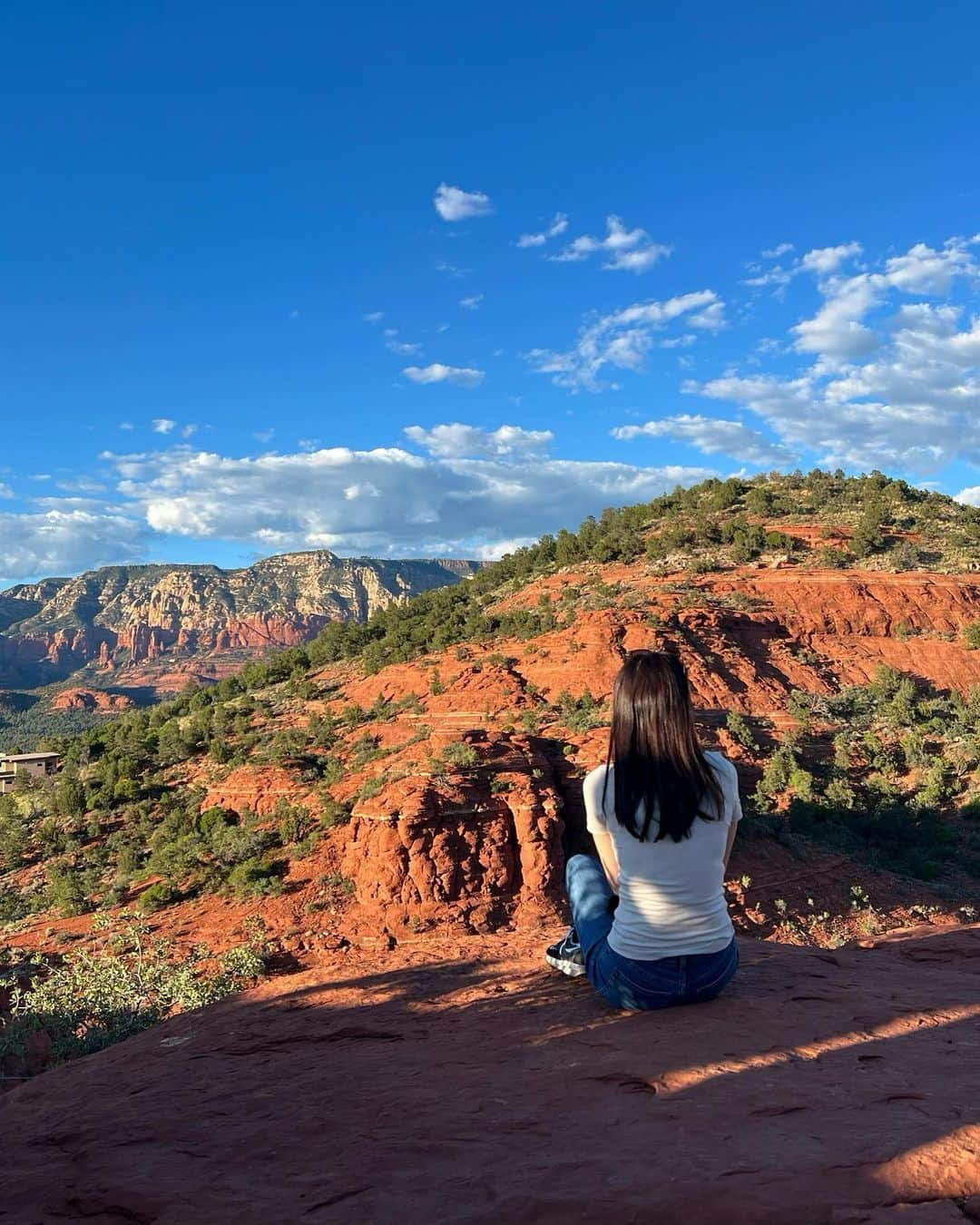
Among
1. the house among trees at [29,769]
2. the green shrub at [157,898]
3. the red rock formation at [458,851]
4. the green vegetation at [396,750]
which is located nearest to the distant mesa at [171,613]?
the house among trees at [29,769]

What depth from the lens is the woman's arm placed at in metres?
3.58

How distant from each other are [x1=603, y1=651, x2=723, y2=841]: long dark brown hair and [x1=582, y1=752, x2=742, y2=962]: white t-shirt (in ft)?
0.19

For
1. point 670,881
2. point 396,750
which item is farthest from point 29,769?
point 670,881

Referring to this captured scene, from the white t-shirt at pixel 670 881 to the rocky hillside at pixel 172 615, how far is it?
99171 mm

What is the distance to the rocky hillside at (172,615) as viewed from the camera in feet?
364

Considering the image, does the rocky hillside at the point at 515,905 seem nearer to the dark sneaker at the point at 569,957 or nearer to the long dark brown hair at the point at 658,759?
the dark sneaker at the point at 569,957

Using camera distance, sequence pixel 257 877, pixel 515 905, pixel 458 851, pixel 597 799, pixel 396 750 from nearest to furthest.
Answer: pixel 597 799
pixel 515 905
pixel 458 851
pixel 257 877
pixel 396 750

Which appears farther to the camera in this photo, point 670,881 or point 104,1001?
point 104,1001

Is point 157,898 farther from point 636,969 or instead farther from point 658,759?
point 658,759

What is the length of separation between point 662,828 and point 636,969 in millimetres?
788

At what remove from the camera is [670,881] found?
11.3 ft

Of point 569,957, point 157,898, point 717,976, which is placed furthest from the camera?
point 157,898

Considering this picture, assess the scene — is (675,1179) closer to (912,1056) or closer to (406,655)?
(912,1056)

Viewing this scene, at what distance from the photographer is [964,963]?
5.40 metres
